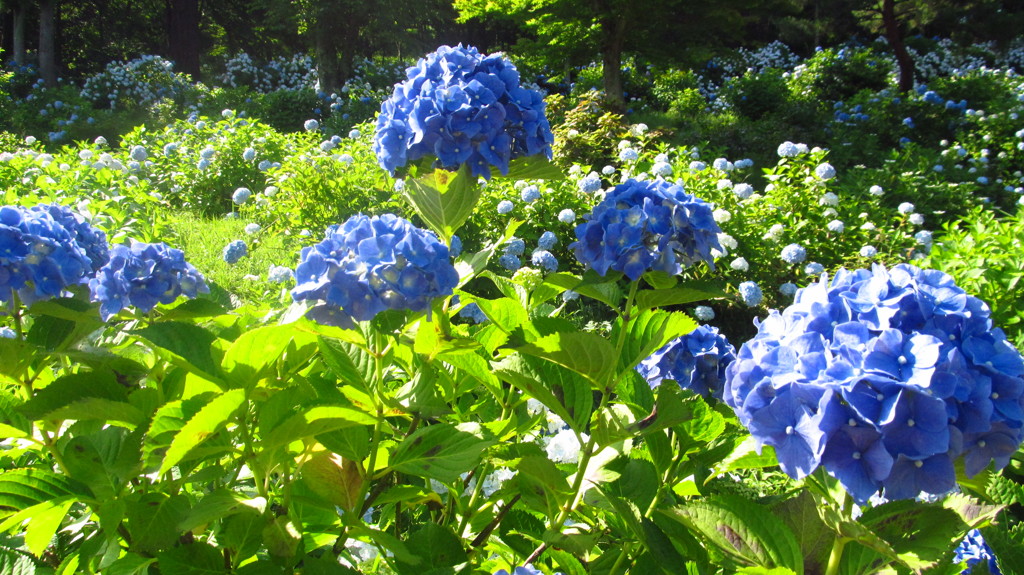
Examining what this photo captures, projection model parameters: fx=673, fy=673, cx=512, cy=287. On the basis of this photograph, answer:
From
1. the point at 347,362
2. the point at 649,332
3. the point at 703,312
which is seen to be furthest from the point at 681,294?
the point at 703,312

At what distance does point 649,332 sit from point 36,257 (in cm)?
107

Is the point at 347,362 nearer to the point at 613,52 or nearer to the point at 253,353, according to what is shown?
the point at 253,353

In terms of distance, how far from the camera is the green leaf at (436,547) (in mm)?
1146

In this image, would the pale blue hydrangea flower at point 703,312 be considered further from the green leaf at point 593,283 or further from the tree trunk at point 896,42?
the tree trunk at point 896,42

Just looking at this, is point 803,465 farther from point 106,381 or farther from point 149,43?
point 149,43

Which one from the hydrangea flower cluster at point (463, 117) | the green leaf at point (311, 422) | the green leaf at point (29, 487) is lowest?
the green leaf at point (29, 487)

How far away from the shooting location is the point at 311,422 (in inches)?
37.0

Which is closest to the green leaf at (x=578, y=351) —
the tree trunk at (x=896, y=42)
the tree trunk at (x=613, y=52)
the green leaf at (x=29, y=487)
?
the green leaf at (x=29, y=487)

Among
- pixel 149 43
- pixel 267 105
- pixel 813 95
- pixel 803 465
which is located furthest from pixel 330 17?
pixel 803 465

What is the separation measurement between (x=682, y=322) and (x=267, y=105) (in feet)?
39.7

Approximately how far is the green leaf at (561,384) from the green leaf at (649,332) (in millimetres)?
86

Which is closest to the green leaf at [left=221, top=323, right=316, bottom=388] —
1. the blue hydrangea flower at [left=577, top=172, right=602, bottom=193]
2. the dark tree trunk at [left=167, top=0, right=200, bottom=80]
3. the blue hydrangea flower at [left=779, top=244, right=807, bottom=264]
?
the blue hydrangea flower at [left=577, top=172, right=602, bottom=193]

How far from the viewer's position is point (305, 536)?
1.27 m

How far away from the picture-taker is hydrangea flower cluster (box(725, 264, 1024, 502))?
2.72 feet
